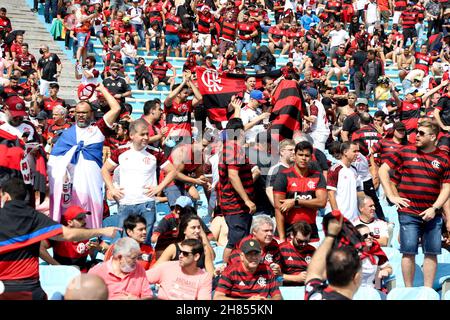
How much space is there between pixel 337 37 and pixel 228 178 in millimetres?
12487

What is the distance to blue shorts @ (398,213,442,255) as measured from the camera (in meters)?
7.50

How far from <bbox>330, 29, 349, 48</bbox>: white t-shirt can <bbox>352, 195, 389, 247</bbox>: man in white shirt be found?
11311mm

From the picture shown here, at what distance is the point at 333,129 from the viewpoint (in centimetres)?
1388

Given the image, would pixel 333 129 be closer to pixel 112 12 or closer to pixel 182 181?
pixel 182 181

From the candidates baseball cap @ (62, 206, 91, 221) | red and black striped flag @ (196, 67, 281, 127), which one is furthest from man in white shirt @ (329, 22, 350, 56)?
baseball cap @ (62, 206, 91, 221)

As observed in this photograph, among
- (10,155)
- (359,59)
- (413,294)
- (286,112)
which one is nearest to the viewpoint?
(413,294)

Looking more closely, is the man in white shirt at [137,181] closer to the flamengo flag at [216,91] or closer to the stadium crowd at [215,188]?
the stadium crowd at [215,188]

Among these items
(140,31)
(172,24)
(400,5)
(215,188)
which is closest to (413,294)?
(215,188)

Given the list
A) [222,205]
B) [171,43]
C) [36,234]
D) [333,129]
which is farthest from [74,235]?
[171,43]

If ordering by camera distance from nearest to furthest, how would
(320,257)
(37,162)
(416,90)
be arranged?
(320,257) < (37,162) < (416,90)

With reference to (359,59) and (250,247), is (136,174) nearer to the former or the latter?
(250,247)

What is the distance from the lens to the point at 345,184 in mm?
8578
